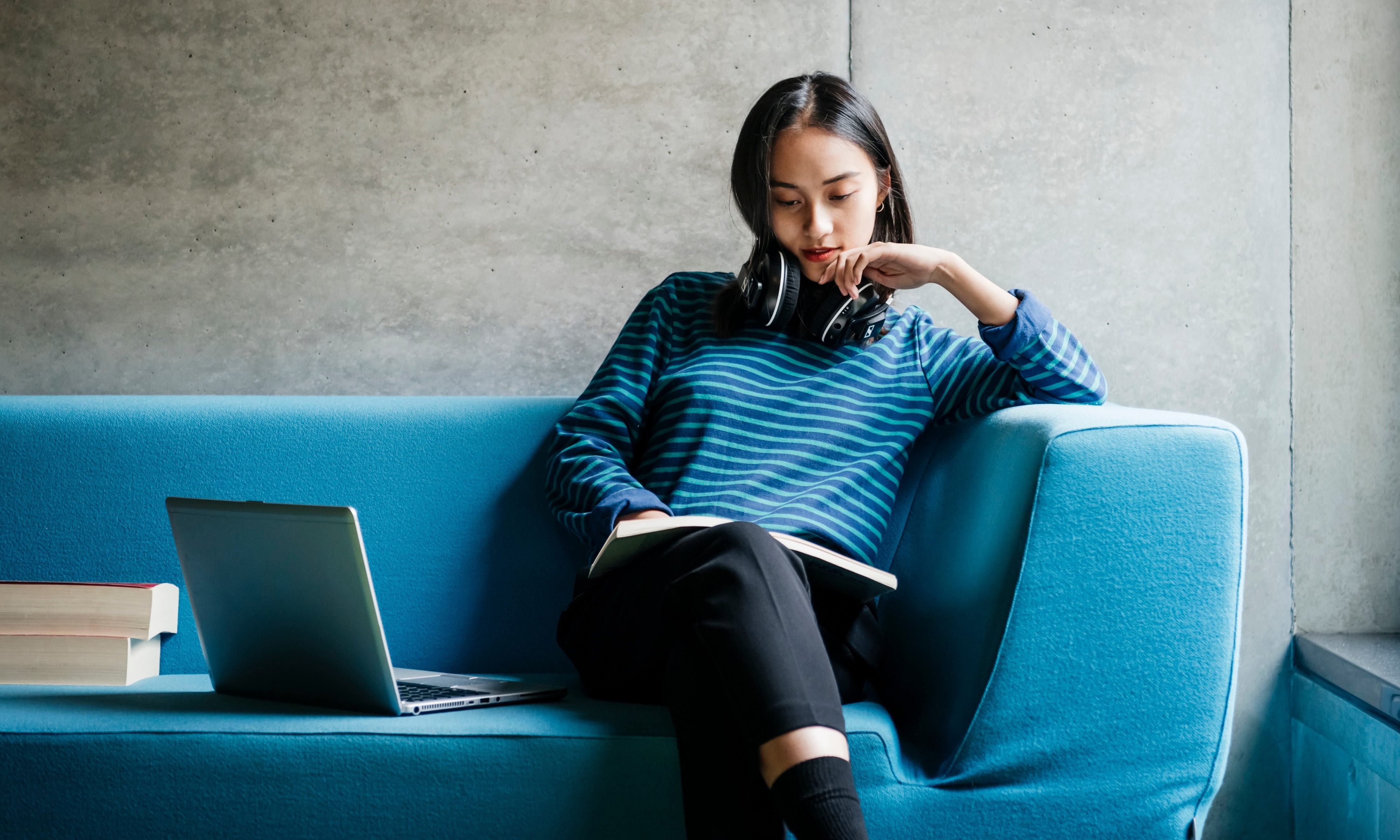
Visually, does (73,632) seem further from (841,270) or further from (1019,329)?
(1019,329)

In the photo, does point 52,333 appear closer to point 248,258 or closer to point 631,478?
point 248,258

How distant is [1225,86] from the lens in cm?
193

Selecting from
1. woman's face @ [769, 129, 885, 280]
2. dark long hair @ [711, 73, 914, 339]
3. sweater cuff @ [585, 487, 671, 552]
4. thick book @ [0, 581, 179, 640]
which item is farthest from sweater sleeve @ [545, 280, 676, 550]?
thick book @ [0, 581, 179, 640]

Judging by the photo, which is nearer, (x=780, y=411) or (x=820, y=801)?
(x=820, y=801)

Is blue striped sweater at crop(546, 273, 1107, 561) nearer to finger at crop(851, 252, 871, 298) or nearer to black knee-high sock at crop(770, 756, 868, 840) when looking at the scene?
finger at crop(851, 252, 871, 298)

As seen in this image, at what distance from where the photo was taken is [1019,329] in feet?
4.59

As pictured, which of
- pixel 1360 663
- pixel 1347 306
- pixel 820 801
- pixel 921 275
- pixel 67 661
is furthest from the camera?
pixel 1347 306

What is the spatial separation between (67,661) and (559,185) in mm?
1124

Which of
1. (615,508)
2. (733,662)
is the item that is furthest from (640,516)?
(733,662)

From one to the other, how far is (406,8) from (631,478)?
111cm

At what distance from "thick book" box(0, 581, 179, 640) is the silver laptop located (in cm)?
23

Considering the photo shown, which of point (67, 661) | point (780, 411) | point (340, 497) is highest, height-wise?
point (780, 411)

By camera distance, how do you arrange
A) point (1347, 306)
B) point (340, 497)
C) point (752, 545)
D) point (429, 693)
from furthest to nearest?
1. point (1347, 306)
2. point (340, 497)
3. point (429, 693)
4. point (752, 545)

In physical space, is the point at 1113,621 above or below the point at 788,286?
below
